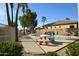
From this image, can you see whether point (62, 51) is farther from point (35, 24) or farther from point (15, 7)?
point (15, 7)

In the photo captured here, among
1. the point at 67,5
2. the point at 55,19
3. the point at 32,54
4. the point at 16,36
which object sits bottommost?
the point at 32,54

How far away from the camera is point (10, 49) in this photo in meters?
4.27

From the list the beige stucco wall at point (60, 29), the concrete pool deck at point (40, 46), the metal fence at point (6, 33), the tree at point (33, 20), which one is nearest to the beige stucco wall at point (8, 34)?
the metal fence at point (6, 33)

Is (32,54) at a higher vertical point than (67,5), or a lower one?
lower

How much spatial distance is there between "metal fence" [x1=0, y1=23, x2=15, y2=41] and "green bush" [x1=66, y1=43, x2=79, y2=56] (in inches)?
41.5

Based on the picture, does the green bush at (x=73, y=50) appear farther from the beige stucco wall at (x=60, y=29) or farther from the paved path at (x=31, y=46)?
the paved path at (x=31, y=46)

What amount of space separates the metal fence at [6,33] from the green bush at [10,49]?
9 centimetres

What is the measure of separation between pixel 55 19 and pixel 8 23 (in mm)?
882

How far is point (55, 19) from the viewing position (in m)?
4.29

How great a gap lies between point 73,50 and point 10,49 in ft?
3.83

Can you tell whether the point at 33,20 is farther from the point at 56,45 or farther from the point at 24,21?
the point at 56,45

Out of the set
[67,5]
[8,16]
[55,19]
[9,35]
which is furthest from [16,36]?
[67,5]

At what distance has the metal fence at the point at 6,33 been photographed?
13.9ft

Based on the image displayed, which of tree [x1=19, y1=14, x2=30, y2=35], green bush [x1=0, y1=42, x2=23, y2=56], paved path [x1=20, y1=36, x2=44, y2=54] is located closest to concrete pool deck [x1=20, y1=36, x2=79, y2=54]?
paved path [x1=20, y1=36, x2=44, y2=54]
